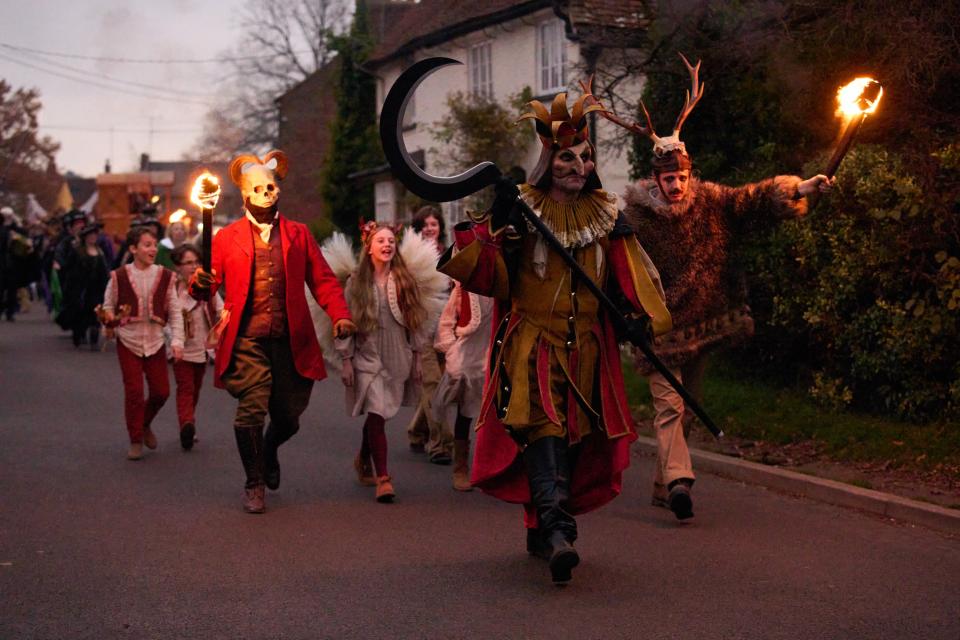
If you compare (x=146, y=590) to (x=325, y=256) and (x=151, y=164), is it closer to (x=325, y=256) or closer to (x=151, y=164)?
(x=325, y=256)

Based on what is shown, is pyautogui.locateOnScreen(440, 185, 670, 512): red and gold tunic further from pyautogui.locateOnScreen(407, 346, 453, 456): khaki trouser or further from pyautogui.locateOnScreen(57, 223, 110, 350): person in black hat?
pyautogui.locateOnScreen(57, 223, 110, 350): person in black hat

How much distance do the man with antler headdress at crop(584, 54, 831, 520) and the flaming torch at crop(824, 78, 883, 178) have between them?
20.6 inches

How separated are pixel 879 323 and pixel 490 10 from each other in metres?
18.9

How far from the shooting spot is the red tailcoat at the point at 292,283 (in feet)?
27.3

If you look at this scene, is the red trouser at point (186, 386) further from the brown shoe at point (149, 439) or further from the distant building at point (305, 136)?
the distant building at point (305, 136)

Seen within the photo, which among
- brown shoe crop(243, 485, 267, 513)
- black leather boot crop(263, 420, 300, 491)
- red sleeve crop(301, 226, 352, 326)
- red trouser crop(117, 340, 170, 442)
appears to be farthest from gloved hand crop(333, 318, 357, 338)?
red trouser crop(117, 340, 170, 442)

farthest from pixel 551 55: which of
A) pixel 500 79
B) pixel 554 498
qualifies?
pixel 554 498

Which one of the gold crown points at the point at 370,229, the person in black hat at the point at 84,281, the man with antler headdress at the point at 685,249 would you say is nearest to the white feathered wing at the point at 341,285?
the gold crown points at the point at 370,229

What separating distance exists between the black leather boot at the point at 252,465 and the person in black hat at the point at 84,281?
1196 cm

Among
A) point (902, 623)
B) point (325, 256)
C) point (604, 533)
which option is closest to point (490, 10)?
point (325, 256)


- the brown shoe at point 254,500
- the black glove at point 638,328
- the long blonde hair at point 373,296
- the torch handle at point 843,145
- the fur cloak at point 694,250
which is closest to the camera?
the black glove at point 638,328

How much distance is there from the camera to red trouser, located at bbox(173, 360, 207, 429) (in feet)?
35.7

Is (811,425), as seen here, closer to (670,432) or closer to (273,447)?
(670,432)

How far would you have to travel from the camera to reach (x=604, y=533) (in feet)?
24.6
